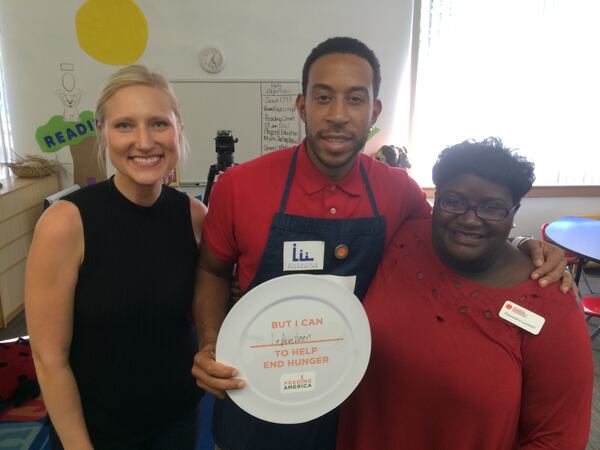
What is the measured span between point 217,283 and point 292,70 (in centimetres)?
331

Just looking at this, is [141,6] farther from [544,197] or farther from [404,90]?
[544,197]

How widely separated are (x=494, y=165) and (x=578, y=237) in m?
2.65

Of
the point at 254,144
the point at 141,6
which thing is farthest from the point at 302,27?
the point at 141,6

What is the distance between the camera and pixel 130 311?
1.03 meters

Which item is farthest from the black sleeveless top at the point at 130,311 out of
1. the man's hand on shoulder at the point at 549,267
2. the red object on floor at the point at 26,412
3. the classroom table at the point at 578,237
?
the classroom table at the point at 578,237

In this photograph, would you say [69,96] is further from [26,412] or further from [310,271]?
[310,271]

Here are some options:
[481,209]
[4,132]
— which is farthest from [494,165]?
[4,132]

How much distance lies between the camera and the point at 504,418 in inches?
37.8

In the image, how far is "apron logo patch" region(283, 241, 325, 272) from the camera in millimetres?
1144

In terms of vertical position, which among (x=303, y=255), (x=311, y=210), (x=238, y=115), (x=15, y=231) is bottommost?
(x=15, y=231)

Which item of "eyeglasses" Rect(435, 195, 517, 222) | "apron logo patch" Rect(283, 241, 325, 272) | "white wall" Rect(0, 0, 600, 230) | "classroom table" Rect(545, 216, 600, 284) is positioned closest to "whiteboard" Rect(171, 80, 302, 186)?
"white wall" Rect(0, 0, 600, 230)

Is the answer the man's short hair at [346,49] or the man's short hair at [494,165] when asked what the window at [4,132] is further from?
the man's short hair at [494,165]

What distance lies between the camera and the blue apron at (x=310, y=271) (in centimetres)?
115

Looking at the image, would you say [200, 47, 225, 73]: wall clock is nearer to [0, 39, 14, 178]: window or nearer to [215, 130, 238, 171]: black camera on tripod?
→ [215, 130, 238, 171]: black camera on tripod
